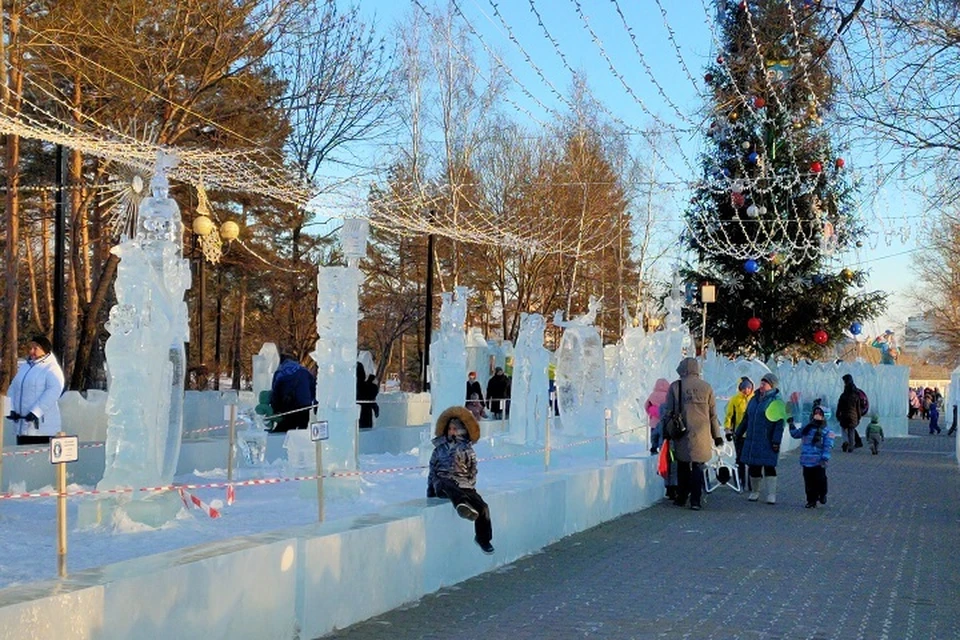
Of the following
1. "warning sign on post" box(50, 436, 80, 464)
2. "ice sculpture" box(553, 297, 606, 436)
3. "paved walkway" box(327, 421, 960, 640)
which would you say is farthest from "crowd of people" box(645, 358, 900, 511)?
"warning sign on post" box(50, 436, 80, 464)

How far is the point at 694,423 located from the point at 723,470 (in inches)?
112

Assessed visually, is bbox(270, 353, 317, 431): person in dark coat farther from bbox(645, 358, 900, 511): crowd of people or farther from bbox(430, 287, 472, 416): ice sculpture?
bbox(645, 358, 900, 511): crowd of people

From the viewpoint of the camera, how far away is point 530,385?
18.7 m

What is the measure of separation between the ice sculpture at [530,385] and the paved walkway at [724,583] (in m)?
2.77

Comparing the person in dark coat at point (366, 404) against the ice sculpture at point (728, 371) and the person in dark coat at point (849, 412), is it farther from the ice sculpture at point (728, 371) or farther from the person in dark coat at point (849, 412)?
the ice sculpture at point (728, 371)

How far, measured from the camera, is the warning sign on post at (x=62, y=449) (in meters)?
5.96

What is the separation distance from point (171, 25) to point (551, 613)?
18.8m

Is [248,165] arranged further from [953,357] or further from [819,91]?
[953,357]

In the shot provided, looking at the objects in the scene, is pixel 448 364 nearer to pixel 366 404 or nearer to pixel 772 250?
pixel 366 404

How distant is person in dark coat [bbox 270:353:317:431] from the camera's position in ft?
58.4

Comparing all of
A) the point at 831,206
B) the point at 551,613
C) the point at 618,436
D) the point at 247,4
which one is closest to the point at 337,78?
the point at 247,4

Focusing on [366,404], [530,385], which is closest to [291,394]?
[530,385]

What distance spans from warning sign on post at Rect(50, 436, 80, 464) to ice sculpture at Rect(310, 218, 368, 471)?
700 centimetres

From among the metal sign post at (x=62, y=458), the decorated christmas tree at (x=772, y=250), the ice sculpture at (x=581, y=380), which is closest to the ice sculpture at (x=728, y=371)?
the decorated christmas tree at (x=772, y=250)
